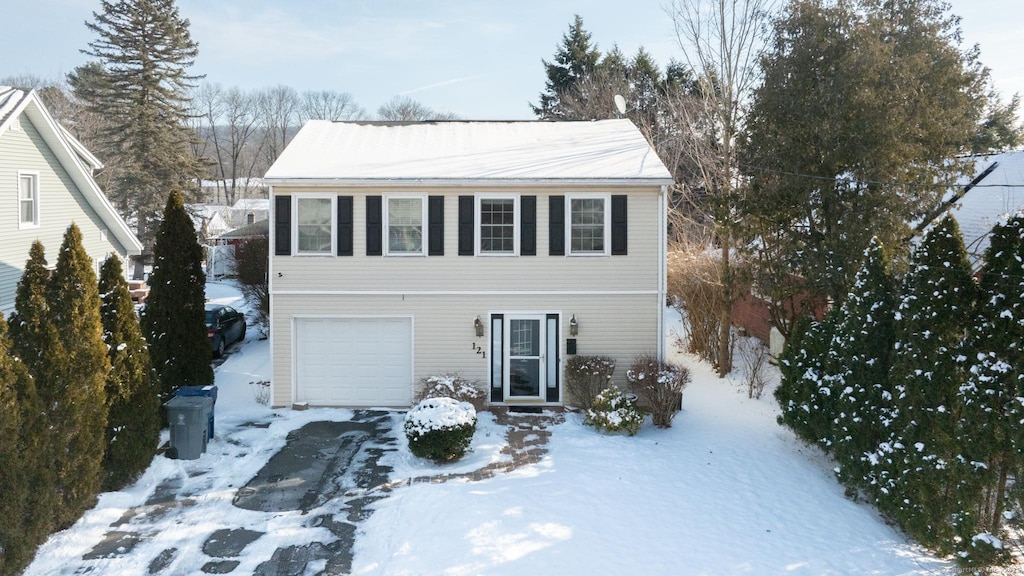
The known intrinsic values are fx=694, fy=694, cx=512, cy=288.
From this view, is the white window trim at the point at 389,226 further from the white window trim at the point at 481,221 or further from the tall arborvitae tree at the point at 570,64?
the tall arborvitae tree at the point at 570,64

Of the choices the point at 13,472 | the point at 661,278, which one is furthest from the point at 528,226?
the point at 13,472

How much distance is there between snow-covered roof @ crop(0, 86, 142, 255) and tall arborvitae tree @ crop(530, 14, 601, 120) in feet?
71.7

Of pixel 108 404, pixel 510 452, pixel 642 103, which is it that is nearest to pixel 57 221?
pixel 108 404

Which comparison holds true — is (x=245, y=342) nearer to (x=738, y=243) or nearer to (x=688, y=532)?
(x=738, y=243)

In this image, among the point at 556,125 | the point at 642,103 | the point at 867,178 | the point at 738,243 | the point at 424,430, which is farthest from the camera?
the point at 642,103

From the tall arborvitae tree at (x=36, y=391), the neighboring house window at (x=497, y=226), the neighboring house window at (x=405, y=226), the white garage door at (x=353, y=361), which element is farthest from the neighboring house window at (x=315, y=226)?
the tall arborvitae tree at (x=36, y=391)

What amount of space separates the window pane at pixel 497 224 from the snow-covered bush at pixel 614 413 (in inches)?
139

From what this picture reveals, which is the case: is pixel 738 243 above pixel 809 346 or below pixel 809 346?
above

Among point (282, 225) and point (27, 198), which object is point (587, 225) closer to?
point (282, 225)

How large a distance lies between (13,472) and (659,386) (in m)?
9.71

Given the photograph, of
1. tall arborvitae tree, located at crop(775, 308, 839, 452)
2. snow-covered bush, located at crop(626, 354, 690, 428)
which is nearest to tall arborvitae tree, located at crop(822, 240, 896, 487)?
tall arborvitae tree, located at crop(775, 308, 839, 452)

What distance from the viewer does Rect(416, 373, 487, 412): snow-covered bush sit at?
A: 13328mm

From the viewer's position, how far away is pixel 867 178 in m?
12.6

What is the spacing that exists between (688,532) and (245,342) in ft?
53.4
